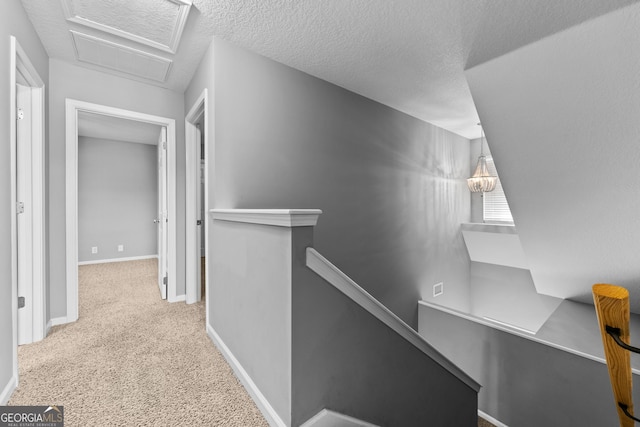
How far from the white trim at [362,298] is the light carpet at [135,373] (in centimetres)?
73

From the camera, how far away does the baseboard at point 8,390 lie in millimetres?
1329

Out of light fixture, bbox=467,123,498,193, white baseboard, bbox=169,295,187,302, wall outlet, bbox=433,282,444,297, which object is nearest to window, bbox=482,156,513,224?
light fixture, bbox=467,123,498,193

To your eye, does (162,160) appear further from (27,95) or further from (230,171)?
(230,171)

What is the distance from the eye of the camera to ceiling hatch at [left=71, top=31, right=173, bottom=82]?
2.07 meters

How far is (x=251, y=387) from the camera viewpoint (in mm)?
1443

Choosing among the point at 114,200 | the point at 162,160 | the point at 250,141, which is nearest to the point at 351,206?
the point at 250,141

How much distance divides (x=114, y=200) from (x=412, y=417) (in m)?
5.74

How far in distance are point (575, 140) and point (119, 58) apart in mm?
3537

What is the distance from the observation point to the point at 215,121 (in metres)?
2.07

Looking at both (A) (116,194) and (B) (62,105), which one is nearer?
(B) (62,105)

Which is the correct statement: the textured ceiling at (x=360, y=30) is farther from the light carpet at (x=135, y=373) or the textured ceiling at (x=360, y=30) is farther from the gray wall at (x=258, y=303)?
the light carpet at (x=135, y=373)

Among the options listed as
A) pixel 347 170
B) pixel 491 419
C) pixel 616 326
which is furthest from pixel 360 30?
pixel 491 419

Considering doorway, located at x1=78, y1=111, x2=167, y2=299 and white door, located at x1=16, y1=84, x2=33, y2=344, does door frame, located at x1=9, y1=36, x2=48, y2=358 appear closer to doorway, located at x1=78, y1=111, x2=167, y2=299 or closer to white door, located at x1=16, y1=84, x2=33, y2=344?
white door, located at x1=16, y1=84, x2=33, y2=344

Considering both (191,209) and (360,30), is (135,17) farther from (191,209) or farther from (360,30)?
(191,209)
